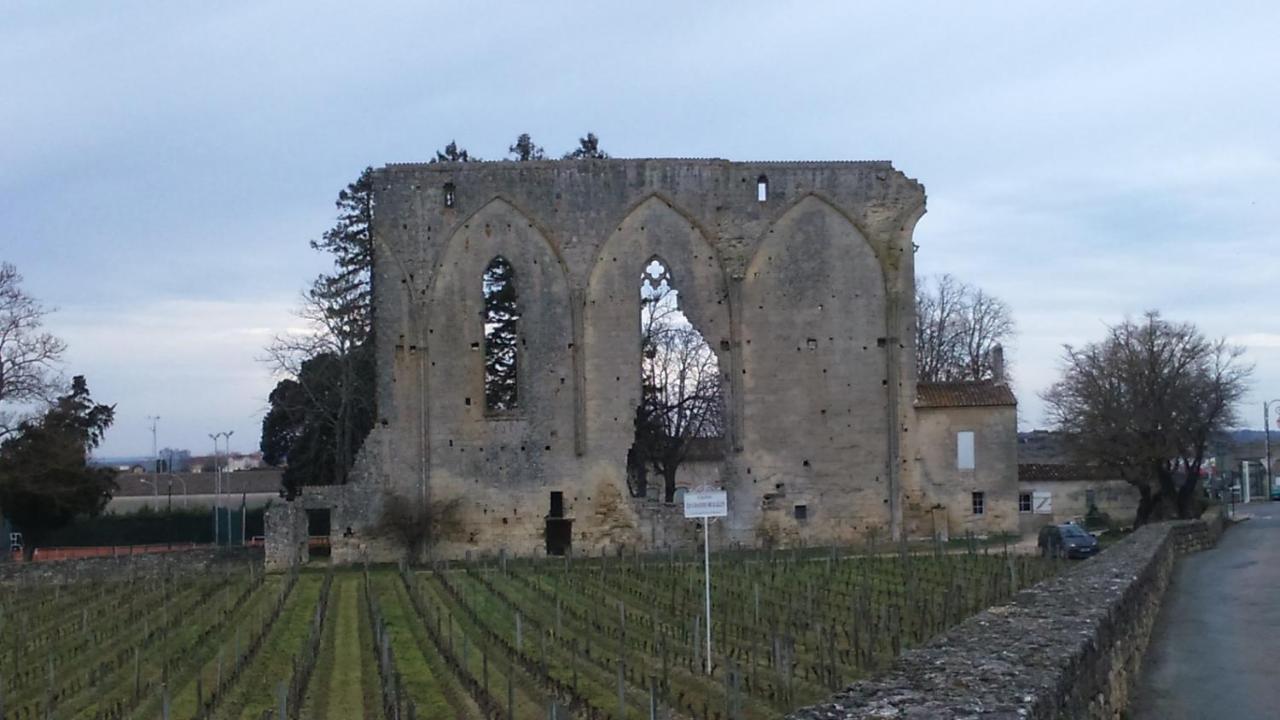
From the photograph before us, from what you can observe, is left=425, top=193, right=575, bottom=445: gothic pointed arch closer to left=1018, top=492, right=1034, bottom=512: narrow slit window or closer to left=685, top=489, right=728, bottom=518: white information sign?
left=685, top=489, right=728, bottom=518: white information sign

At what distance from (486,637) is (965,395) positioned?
21.0 meters

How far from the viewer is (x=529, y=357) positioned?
35.0m

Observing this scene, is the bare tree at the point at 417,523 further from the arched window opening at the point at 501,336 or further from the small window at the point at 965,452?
the small window at the point at 965,452

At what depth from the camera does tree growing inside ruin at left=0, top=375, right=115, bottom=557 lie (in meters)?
41.3

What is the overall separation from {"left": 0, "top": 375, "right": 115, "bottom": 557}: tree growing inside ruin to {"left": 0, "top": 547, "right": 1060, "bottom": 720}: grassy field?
37.3 ft

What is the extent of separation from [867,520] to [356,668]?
2085cm

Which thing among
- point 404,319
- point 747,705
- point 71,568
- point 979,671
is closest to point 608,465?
point 404,319

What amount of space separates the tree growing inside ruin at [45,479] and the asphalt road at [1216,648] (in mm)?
32504

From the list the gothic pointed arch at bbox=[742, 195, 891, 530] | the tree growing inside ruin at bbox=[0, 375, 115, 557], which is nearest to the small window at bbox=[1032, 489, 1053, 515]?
the gothic pointed arch at bbox=[742, 195, 891, 530]

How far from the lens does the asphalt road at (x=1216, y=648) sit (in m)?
11.9

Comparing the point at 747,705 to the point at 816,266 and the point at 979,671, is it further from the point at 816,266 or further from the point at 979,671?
the point at 816,266

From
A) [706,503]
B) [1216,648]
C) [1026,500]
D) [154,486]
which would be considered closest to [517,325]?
[706,503]

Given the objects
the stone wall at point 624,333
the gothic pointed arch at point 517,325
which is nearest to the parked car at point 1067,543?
the stone wall at point 624,333

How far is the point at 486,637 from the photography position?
1889 cm
